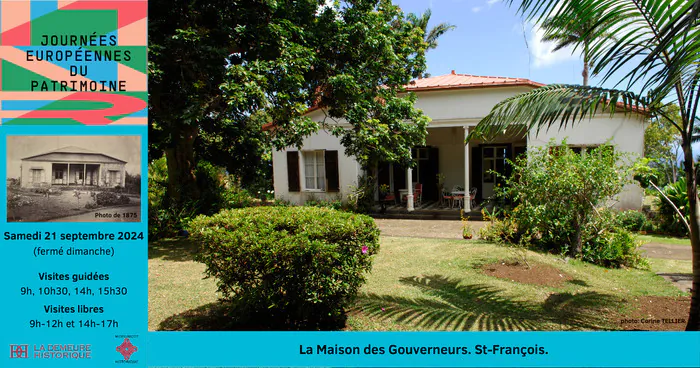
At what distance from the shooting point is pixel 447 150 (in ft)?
50.5

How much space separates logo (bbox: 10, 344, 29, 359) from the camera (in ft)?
10.0

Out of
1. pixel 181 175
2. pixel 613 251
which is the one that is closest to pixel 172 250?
pixel 181 175

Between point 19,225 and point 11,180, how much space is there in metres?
0.36

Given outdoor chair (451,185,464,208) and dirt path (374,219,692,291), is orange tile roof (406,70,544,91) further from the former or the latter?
dirt path (374,219,692,291)

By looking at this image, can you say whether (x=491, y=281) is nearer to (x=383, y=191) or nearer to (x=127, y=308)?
(x=127, y=308)

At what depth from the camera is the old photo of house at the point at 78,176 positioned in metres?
3.04

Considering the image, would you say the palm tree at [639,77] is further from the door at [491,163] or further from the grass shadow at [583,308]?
the door at [491,163]

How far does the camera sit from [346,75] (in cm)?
786

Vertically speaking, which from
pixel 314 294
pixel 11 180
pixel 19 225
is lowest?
pixel 314 294

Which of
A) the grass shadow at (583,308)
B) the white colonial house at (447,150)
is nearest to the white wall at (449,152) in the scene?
the white colonial house at (447,150)

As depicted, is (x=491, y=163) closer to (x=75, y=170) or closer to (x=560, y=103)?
(x=560, y=103)

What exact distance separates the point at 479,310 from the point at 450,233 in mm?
5823

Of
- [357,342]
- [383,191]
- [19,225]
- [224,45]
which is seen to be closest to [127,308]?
[19,225]

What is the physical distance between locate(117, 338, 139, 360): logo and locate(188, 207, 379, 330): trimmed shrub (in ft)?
2.77
